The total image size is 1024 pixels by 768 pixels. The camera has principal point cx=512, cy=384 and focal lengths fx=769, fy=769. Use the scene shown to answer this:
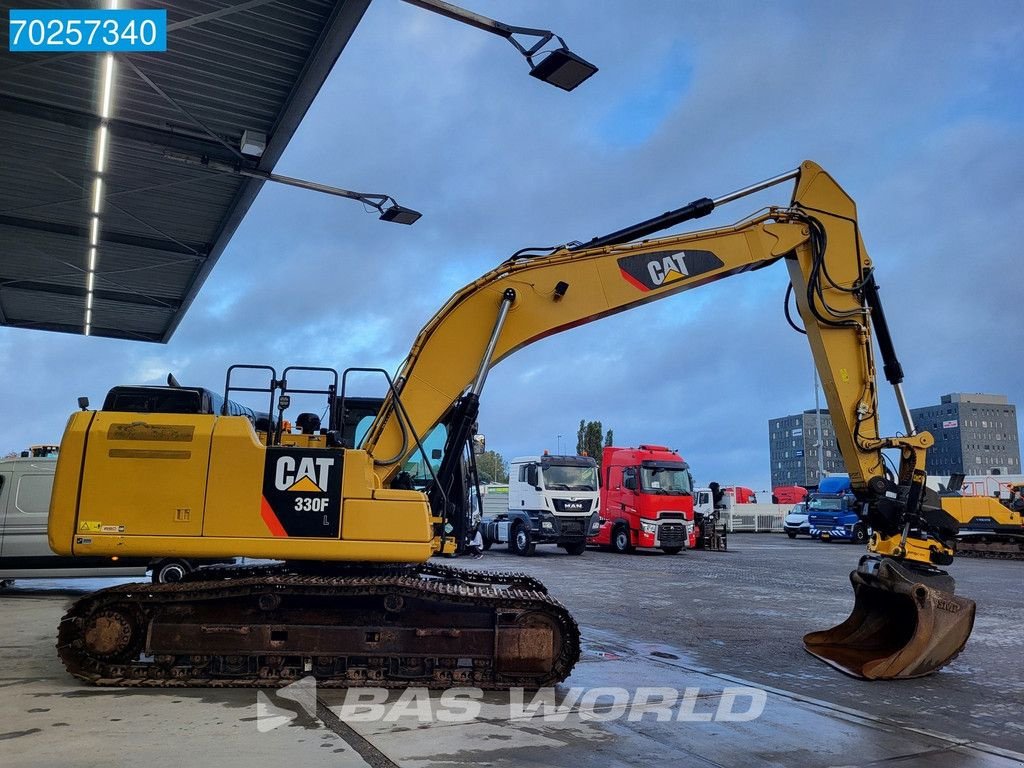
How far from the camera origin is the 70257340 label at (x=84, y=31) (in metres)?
8.82

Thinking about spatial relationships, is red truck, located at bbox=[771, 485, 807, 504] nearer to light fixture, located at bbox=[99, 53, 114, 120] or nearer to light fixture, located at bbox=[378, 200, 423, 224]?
light fixture, located at bbox=[378, 200, 423, 224]

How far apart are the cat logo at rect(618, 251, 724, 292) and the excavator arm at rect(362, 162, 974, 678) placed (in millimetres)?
11

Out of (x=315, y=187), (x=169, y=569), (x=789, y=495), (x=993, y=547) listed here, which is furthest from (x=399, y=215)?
(x=789, y=495)

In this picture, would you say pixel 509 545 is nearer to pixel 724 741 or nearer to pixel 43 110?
pixel 43 110

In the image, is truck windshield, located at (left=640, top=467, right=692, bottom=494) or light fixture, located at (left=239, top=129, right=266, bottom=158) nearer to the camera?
light fixture, located at (left=239, top=129, right=266, bottom=158)

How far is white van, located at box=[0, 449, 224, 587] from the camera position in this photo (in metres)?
11.8

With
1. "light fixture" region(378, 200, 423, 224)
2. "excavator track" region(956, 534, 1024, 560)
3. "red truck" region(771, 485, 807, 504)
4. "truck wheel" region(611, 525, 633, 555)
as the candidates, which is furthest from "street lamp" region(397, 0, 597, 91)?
"red truck" region(771, 485, 807, 504)

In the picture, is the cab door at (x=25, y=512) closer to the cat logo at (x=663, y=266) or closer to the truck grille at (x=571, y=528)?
the cat logo at (x=663, y=266)

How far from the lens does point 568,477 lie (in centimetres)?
2216

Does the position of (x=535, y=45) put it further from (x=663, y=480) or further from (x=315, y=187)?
(x=663, y=480)

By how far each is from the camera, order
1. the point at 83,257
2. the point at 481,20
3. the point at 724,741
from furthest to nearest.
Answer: the point at 83,257 < the point at 481,20 < the point at 724,741

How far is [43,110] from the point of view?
10625mm

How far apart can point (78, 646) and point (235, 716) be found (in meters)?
1.88

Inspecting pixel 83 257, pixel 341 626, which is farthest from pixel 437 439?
pixel 83 257
